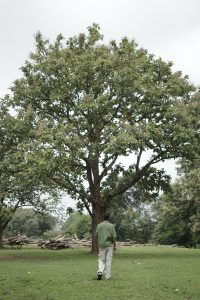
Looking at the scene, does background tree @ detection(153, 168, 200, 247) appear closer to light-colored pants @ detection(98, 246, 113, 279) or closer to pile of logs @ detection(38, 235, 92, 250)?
pile of logs @ detection(38, 235, 92, 250)

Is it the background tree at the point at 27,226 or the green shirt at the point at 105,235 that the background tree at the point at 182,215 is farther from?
the green shirt at the point at 105,235

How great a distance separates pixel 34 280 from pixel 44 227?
237ft

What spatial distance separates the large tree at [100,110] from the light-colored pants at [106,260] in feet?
35.4

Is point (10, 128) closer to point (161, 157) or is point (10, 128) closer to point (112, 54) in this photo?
point (112, 54)

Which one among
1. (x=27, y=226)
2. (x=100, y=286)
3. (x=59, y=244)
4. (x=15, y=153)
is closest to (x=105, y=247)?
(x=100, y=286)

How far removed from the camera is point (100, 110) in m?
27.5

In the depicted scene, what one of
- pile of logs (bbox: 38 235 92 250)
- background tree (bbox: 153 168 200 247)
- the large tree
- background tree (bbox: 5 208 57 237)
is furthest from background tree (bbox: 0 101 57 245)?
background tree (bbox: 5 208 57 237)

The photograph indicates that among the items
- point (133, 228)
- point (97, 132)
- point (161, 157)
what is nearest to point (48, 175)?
point (97, 132)

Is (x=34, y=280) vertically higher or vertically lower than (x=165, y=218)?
lower

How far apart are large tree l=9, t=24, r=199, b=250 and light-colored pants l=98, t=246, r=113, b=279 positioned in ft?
35.4

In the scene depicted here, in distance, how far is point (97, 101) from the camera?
27.4 m

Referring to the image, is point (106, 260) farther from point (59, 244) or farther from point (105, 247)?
point (59, 244)

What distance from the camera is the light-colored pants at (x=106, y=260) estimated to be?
1405 centimetres

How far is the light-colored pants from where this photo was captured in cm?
1405
